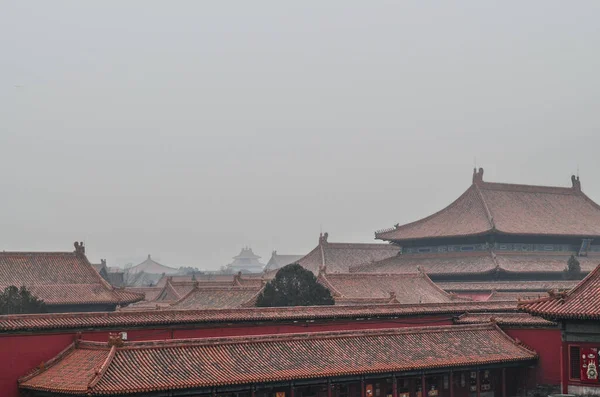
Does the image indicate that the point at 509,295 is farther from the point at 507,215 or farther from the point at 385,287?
the point at 507,215

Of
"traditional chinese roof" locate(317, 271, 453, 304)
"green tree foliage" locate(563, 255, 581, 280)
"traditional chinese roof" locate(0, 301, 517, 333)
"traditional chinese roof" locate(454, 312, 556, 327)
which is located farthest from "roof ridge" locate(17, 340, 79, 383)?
"green tree foliage" locate(563, 255, 581, 280)

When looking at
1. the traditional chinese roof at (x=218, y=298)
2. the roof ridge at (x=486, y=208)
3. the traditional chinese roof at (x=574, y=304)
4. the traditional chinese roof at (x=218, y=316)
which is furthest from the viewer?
the roof ridge at (x=486, y=208)

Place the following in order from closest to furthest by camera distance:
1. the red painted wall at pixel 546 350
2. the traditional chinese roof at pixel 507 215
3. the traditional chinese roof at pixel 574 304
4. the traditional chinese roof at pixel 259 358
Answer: the traditional chinese roof at pixel 259 358 < the traditional chinese roof at pixel 574 304 < the red painted wall at pixel 546 350 < the traditional chinese roof at pixel 507 215

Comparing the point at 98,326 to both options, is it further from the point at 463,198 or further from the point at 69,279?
the point at 463,198

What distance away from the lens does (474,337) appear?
44.1 metres

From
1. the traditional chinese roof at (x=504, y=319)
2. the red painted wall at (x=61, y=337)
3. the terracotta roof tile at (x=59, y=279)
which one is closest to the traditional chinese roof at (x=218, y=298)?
the terracotta roof tile at (x=59, y=279)

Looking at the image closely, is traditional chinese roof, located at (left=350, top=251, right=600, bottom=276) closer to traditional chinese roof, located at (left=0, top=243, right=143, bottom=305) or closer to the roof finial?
the roof finial

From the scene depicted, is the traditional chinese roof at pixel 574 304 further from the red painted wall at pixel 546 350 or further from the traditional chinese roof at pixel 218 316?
the traditional chinese roof at pixel 218 316

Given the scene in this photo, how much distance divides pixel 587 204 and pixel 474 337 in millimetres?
39948

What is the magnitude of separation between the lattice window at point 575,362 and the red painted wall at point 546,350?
6.73m

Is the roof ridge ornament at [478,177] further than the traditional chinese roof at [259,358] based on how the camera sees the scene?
Yes

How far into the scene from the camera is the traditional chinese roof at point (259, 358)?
32.5 meters

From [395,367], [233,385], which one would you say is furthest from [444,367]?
[233,385]

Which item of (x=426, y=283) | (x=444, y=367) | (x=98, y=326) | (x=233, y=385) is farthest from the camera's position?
(x=426, y=283)
